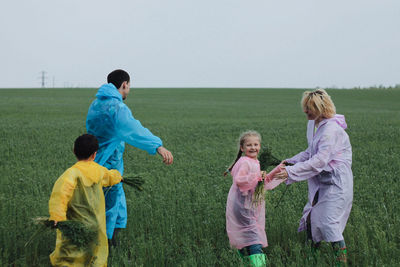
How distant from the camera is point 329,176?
4.42m

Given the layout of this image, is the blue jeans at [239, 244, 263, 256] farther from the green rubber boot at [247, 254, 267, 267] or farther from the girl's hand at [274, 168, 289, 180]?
the girl's hand at [274, 168, 289, 180]

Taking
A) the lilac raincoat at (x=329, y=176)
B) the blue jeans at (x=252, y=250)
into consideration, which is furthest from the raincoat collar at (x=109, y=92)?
the blue jeans at (x=252, y=250)

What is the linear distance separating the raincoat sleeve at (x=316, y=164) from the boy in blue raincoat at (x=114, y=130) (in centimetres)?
144

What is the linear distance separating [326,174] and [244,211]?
0.97 m

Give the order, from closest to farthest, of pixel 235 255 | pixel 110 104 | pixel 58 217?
pixel 58 217 < pixel 235 255 < pixel 110 104

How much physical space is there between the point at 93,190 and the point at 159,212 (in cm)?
237

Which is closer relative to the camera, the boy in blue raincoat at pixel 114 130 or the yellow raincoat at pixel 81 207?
the yellow raincoat at pixel 81 207

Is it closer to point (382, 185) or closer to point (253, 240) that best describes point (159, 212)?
point (253, 240)

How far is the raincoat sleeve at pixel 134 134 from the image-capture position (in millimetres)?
4391

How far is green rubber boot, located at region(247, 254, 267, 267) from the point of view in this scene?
4.13 metres

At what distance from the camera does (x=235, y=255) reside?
3992 mm

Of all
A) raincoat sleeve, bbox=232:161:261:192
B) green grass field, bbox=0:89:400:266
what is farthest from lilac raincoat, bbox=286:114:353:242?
raincoat sleeve, bbox=232:161:261:192

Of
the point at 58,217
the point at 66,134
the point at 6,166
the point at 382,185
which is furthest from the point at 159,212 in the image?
the point at 66,134
